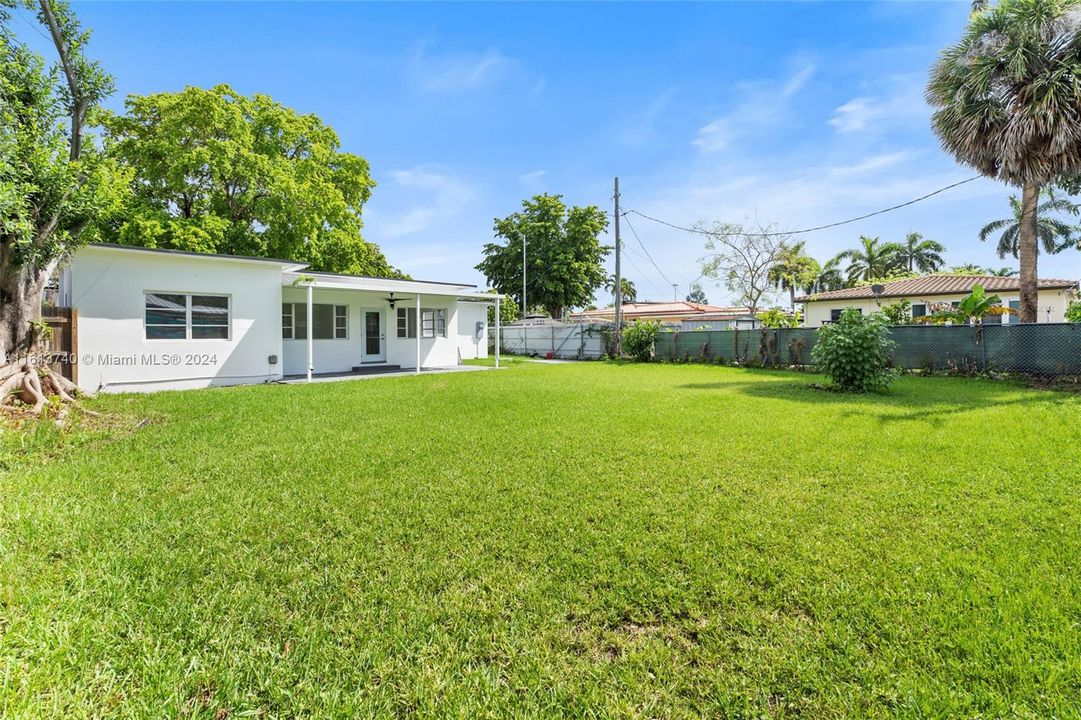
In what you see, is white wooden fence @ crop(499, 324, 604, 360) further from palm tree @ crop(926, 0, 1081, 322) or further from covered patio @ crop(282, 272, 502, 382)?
palm tree @ crop(926, 0, 1081, 322)

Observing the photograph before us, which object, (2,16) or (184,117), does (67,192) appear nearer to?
(2,16)

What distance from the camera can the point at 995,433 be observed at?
598cm

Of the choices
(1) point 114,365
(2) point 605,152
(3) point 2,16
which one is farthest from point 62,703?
(2) point 605,152

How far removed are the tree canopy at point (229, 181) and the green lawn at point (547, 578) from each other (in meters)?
17.0

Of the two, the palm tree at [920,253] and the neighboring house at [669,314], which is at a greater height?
the palm tree at [920,253]

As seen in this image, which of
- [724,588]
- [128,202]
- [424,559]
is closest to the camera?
[724,588]

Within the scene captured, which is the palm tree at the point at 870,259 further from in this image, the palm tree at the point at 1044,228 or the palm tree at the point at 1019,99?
the palm tree at the point at 1019,99

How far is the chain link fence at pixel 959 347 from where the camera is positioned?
10969mm

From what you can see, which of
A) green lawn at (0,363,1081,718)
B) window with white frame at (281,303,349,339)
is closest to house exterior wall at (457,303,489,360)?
window with white frame at (281,303,349,339)

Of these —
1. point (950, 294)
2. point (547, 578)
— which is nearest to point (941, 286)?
point (950, 294)

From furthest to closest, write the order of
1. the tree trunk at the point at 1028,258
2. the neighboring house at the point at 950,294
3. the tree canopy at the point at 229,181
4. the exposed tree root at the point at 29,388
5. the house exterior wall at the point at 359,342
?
1. the neighboring house at the point at 950,294
2. the tree canopy at the point at 229,181
3. the house exterior wall at the point at 359,342
4. the tree trunk at the point at 1028,258
5. the exposed tree root at the point at 29,388

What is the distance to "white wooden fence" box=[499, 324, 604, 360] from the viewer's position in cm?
2325

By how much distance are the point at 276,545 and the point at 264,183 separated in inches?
860

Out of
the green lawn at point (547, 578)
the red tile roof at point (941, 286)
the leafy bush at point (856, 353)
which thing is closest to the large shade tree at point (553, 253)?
the red tile roof at point (941, 286)
